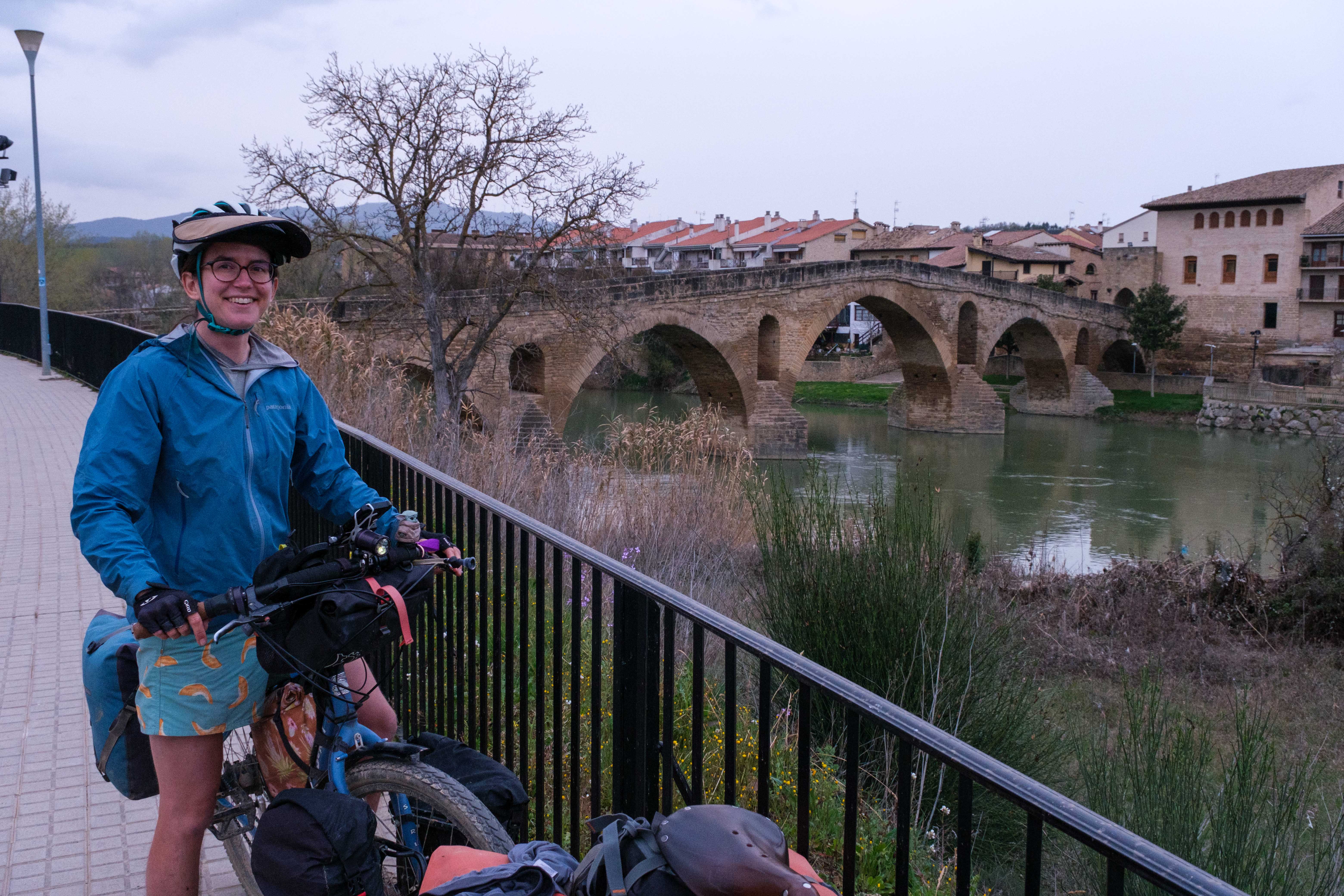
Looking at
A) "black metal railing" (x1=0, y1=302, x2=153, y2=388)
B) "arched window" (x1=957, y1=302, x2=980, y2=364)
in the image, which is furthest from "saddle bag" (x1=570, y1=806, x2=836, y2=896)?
"arched window" (x1=957, y1=302, x2=980, y2=364)

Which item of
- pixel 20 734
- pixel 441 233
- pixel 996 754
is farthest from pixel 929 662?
pixel 441 233

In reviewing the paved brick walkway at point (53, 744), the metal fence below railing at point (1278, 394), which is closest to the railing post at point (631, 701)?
the paved brick walkway at point (53, 744)

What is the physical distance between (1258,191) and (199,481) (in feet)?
168

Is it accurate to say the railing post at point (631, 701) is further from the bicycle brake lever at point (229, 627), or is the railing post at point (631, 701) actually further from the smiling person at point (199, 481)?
the bicycle brake lever at point (229, 627)

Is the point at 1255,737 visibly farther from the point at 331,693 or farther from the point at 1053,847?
the point at 331,693

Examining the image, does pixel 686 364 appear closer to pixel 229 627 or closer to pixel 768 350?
pixel 768 350

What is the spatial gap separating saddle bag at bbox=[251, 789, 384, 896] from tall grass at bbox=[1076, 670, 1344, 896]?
237cm

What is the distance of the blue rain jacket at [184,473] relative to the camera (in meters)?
1.84

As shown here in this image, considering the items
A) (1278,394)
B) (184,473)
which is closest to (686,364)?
(1278,394)

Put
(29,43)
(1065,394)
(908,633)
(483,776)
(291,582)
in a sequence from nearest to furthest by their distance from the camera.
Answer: (291,582)
(483,776)
(908,633)
(29,43)
(1065,394)

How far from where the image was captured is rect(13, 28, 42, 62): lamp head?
1433cm

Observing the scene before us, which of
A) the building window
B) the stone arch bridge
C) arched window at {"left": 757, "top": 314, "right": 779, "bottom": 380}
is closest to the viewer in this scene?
the stone arch bridge

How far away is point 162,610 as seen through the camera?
1720mm

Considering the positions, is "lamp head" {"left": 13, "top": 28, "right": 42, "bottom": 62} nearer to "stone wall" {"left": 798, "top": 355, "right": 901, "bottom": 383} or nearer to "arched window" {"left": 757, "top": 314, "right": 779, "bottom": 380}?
"arched window" {"left": 757, "top": 314, "right": 779, "bottom": 380}
